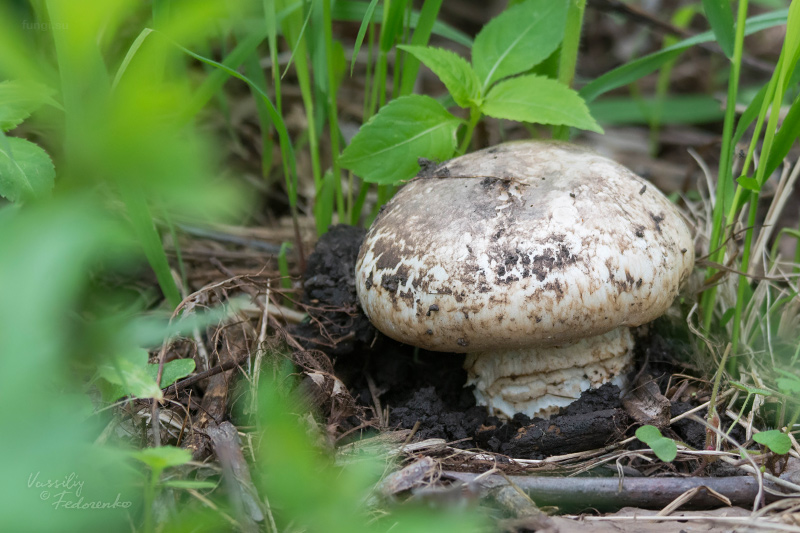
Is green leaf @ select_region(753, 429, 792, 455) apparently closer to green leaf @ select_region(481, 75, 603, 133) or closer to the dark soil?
the dark soil

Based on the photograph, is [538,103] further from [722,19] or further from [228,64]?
[228,64]

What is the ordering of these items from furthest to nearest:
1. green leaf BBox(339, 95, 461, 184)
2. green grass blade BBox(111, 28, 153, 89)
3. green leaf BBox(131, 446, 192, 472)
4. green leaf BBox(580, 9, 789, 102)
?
1. green leaf BBox(580, 9, 789, 102)
2. green leaf BBox(339, 95, 461, 184)
3. green grass blade BBox(111, 28, 153, 89)
4. green leaf BBox(131, 446, 192, 472)

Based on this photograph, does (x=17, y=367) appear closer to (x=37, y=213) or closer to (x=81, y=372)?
(x=37, y=213)

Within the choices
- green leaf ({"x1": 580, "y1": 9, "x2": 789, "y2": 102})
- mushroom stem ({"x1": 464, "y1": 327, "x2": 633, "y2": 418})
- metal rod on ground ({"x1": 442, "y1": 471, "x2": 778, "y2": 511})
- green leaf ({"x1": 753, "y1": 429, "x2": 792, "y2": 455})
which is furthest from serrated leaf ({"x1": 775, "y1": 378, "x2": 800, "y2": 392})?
green leaf ({"x1": 580, "y1": 9, "x2": 789, "y2": 102})

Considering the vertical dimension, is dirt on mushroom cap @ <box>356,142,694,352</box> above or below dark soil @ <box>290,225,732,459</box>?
above

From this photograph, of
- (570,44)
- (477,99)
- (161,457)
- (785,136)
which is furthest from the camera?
(570,44)

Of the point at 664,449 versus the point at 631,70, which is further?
the point at 631,70

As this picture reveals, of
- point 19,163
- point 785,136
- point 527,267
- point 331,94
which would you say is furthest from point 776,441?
point 19,163
